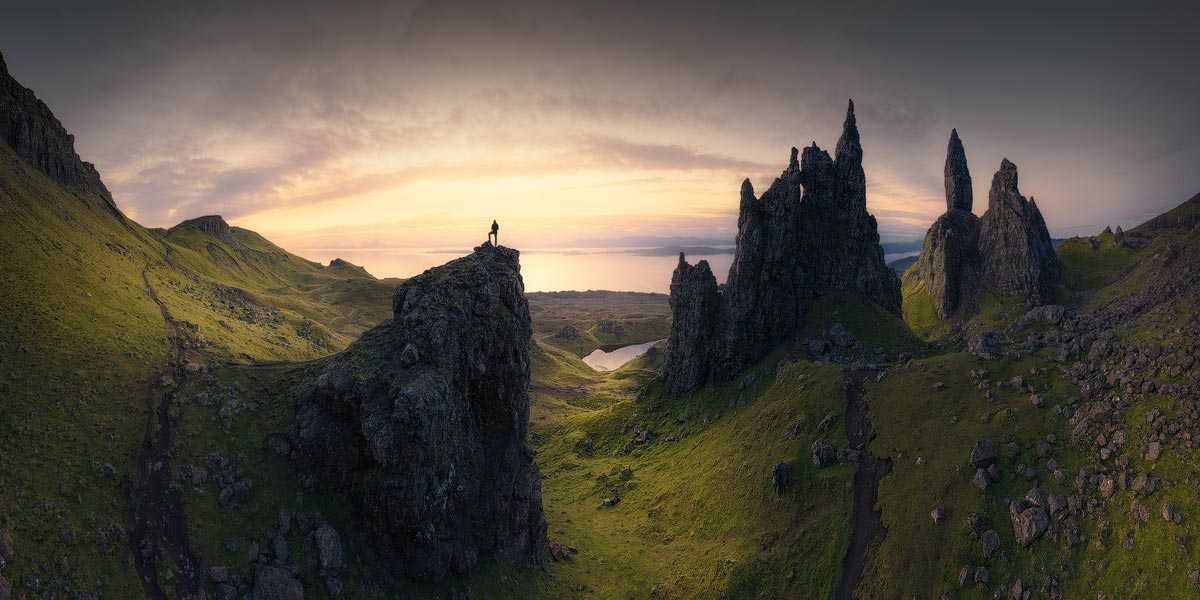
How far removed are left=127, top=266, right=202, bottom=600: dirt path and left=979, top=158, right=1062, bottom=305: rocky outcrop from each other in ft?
737

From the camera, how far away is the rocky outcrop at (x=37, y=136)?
105 meters

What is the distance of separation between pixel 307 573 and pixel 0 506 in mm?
23391

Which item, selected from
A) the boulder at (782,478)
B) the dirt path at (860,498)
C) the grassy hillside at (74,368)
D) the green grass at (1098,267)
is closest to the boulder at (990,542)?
the dirt path at (860,498)

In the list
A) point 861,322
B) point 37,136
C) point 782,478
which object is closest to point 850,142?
point 861,322

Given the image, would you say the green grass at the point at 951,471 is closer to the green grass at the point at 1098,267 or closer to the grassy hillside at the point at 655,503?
the grassy hillside at the point at 655,503

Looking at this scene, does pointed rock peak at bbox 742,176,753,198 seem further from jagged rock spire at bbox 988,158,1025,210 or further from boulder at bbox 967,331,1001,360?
jagged rock spire at bbox 988,158,1025,210

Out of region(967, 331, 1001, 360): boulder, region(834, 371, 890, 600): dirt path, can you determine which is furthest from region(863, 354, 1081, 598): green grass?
region(967, 331, 1001, 360): boulder

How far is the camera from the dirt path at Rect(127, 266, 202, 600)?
43094mm

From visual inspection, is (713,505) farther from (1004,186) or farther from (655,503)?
(1004,186)

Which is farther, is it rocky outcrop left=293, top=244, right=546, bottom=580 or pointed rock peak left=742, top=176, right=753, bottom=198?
pointed rock peak left=742, top=176, right=753, bottom=198

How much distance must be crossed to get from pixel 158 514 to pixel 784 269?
372 ft

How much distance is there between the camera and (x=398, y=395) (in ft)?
181

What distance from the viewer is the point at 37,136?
360ft

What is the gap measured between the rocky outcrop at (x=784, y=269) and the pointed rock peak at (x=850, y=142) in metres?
0.25
